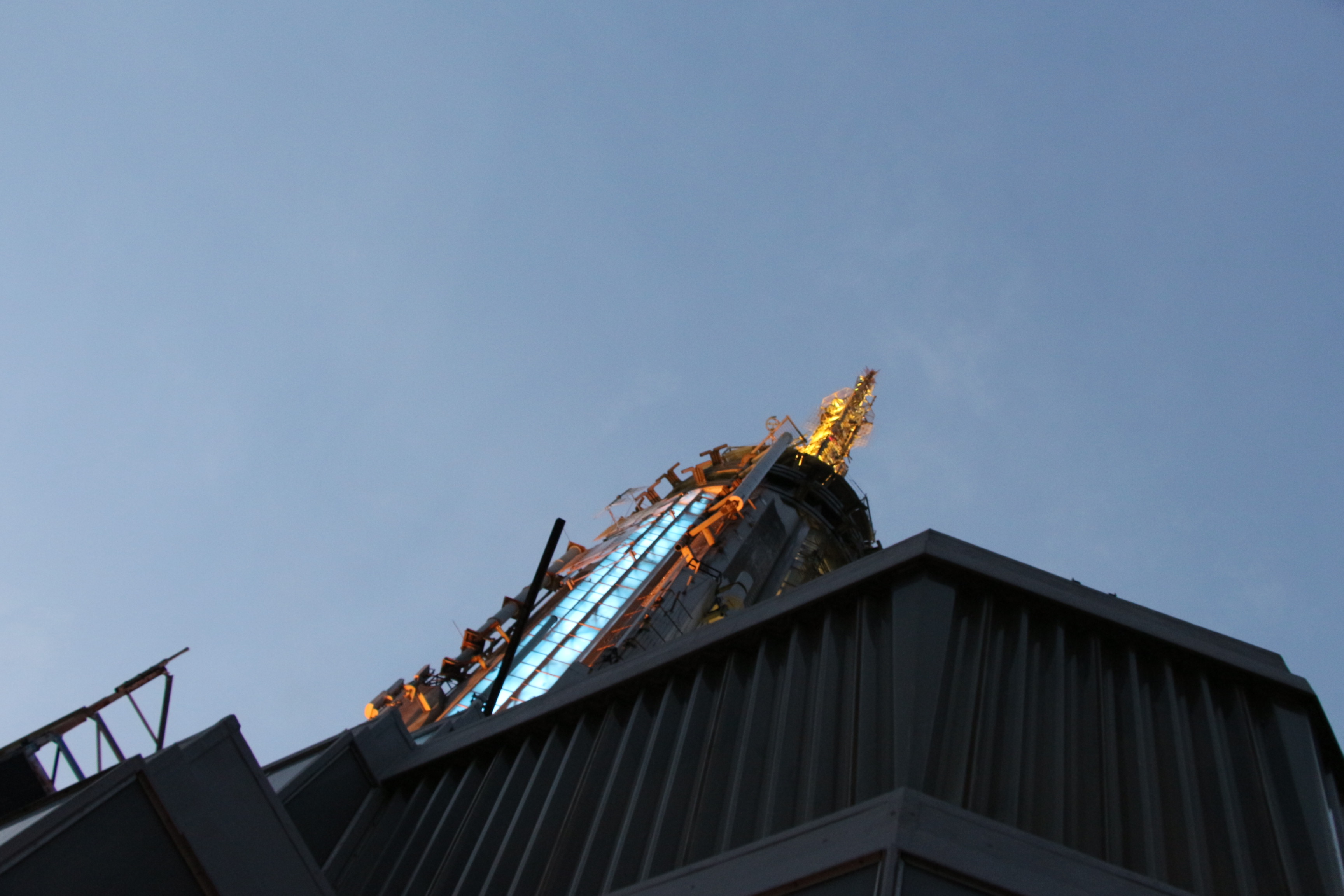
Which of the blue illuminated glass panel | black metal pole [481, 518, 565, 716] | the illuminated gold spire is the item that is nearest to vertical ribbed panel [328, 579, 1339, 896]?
black metal pole [481, 518, 565, 716]

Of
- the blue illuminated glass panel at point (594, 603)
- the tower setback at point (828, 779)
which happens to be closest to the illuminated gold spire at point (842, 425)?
the blue illuminated glass panel at point (594, 603)

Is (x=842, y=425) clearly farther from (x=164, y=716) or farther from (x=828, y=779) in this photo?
(x=828, y=779)

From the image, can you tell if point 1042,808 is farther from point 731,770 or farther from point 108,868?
point 108,868

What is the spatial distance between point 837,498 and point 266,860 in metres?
45.2

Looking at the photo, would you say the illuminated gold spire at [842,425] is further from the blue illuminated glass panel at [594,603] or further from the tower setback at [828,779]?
the tower setback at [828,779]

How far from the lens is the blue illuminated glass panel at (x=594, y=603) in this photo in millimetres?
34125

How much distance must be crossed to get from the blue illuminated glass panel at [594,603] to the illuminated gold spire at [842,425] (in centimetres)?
855

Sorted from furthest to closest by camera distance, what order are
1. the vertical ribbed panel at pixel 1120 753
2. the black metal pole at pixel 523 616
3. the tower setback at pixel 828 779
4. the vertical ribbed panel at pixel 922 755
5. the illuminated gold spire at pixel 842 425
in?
the illuminated gold spire at pixel 842 425
the black metal pole at pixel 523 616
the vertical ribbed panel at pixel 922 755
the vertical ribbed panel at pixel 1120 753
the tower setback at pixel 828 779

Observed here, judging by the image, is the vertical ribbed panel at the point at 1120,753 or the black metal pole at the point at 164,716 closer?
the vertical ribbed panel at the point at 1120,753

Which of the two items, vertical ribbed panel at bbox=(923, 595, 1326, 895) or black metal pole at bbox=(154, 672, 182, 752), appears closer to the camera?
vertical ribbed panel at bbox=(923, 595, 1326, 895)

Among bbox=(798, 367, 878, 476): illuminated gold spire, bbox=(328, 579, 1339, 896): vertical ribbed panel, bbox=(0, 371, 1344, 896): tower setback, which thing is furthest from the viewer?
bbox=(798, 367, 878, 476): illuminated gold spire

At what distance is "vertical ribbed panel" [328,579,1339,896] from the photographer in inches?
373

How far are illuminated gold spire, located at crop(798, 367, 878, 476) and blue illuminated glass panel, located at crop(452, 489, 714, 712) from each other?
8548mm

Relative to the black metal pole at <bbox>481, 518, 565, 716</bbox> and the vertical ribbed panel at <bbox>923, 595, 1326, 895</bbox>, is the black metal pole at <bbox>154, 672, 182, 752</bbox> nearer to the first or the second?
the black metal pole at <bbox>481, 518, 565, 716</bbox>
